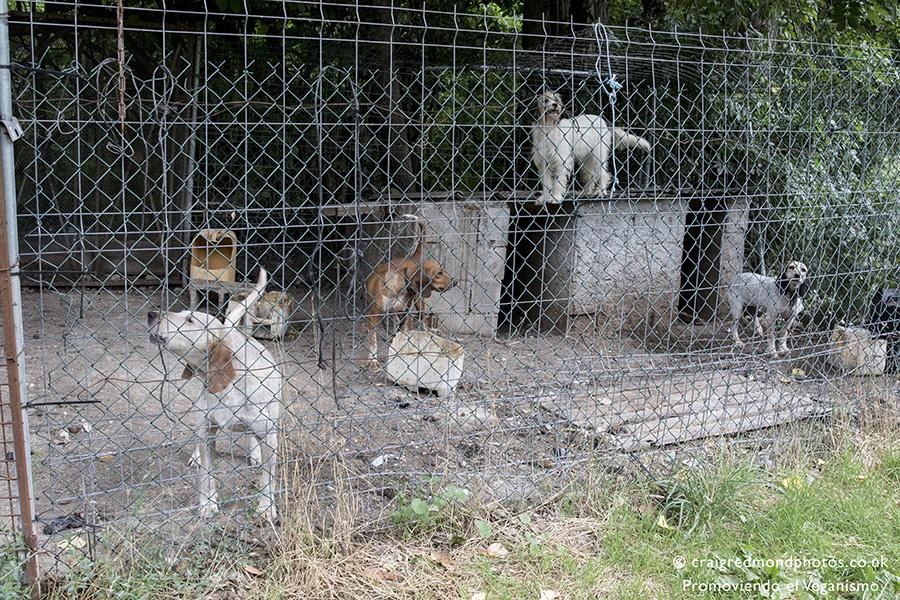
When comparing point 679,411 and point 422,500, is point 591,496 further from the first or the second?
point 679,411

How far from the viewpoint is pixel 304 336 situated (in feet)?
24.2

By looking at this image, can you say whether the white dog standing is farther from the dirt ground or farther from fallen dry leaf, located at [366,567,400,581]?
fallen dry leaf, located at [366,567,400,581]

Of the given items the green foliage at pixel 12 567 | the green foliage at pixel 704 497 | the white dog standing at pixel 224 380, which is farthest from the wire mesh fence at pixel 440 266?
the green foliage at pixel 704 497

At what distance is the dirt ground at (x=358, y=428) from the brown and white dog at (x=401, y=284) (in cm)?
49

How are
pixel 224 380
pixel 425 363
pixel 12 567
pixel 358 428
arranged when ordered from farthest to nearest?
pixel 425 363, pixel 358 428, pixel 224 380, pixel 12 567

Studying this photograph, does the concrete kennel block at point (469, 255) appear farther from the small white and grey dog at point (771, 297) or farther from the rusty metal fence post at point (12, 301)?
the rusty metal fence post at point (12, 301)

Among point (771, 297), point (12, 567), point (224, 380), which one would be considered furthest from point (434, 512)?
point (771, 297)

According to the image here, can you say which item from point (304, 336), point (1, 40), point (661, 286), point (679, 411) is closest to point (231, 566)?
point (1, 40)

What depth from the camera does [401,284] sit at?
6613 mm

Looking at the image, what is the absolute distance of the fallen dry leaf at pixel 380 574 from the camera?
3053 mm

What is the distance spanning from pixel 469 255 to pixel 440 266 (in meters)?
0.45

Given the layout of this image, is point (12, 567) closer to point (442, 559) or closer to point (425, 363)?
point (442, 559)

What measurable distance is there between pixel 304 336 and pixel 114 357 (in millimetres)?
1807

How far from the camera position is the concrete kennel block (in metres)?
6.99
